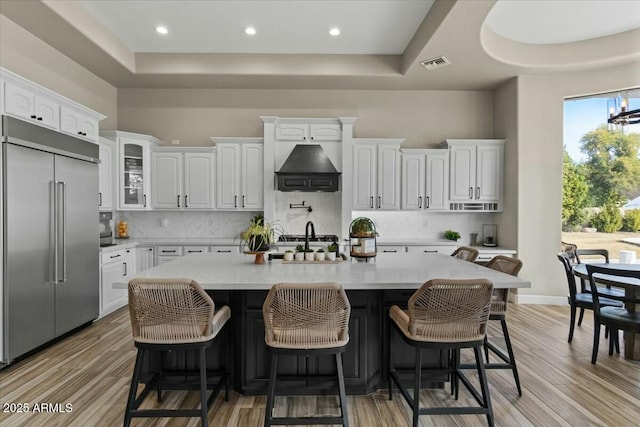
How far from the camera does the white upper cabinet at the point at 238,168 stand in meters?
5.63

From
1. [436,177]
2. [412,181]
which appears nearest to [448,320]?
[412,181]

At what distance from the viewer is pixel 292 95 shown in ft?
19.6

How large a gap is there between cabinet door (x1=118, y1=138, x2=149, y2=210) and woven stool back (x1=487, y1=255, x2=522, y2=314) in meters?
4.91

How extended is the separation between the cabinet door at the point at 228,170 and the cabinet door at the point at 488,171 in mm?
3776

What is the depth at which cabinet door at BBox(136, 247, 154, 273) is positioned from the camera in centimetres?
537

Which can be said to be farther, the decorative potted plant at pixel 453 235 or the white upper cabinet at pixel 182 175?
the decorative potted plant at pixel 453 235

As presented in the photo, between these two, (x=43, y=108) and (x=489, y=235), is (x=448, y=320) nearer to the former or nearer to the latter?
(x=43, y=108)

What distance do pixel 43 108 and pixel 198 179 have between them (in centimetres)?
232

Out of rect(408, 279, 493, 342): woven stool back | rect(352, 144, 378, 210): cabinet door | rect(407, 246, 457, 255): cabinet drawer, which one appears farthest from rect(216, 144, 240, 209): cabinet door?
rect(408, 279, 493, 342): woven stool back

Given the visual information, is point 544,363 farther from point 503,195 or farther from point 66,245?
point 66,245

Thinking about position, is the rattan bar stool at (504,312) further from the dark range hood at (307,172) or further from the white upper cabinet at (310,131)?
the white upper cabinet at (310,131)

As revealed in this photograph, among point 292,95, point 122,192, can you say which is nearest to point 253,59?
point 292,95

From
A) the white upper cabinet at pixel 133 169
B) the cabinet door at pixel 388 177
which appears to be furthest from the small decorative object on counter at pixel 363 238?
the white upper cabinet at pixel 133 169

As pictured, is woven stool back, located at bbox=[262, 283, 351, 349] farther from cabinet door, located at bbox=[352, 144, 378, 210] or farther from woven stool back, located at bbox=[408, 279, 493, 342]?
cabinet door, located at bbox=[352, 144, 378, 210]
